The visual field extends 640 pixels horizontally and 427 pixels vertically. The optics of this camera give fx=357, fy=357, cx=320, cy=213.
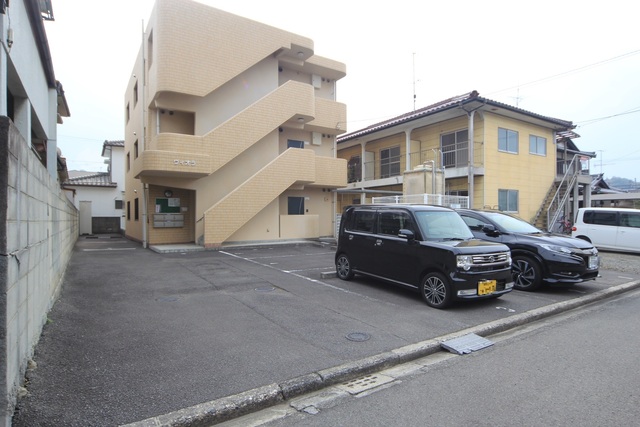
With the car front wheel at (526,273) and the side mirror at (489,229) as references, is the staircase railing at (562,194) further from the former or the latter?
the car front wheel at (526,273)

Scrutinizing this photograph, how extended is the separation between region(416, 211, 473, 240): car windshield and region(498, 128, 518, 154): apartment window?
12037 millimetres

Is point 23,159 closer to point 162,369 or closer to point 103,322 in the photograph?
point 162,369

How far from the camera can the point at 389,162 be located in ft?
69.6

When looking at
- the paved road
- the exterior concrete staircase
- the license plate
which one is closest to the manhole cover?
the paved road

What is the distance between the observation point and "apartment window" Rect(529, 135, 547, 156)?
18703 millimetres

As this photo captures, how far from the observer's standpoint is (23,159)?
2.92m

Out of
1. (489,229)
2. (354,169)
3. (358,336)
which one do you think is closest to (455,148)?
(354,169)

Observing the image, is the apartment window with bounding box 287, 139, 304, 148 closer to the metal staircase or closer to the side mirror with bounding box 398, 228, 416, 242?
the side mirror with bounding box 398, 228, 416, 242

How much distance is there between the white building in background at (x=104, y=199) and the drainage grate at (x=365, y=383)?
25088 mm

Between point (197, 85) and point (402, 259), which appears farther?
point (197, 85)

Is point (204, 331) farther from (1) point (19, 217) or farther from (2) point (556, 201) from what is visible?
(2) point (556, 201)

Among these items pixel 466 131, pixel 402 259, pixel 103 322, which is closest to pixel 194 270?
pixel 103 322

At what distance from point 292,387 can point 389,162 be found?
1899 centimetres

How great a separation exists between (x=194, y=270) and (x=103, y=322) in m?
4.34
